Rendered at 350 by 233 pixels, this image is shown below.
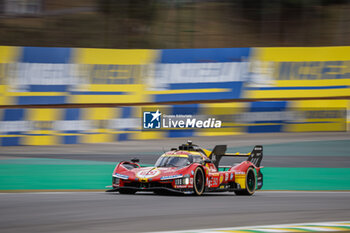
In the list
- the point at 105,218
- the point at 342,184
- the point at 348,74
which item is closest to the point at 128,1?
the point at 348,74

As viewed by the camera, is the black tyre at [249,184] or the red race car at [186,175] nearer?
the red race car at [186,175]

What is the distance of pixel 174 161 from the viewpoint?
1288cm

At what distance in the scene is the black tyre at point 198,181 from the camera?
1243 centimetres

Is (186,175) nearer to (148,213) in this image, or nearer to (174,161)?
(174,161)

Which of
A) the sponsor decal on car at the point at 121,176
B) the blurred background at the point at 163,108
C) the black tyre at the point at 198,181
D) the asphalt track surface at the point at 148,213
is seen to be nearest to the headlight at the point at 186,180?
the black tyre at the point at 198,181

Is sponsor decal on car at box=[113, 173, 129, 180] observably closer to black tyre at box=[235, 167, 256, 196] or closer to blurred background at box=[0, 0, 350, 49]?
black tyre at box=[235, 167, 256, 196]

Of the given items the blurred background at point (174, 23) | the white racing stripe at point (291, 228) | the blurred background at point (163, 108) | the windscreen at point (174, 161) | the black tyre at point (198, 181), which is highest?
the blurred background at point (174, 23)

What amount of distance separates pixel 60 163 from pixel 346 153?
372 inches

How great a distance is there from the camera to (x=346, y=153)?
810 inches

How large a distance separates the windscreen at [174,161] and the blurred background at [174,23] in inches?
663

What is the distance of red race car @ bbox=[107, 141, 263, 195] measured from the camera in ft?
40.0

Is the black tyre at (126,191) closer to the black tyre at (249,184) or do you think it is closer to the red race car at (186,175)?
the red race car at (186,175)

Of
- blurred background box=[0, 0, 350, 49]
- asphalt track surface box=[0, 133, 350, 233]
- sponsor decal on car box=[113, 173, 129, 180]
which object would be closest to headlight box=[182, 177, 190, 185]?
asphalt track surface box=[0, 133, 350, 233]

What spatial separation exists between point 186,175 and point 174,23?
20.0 m
